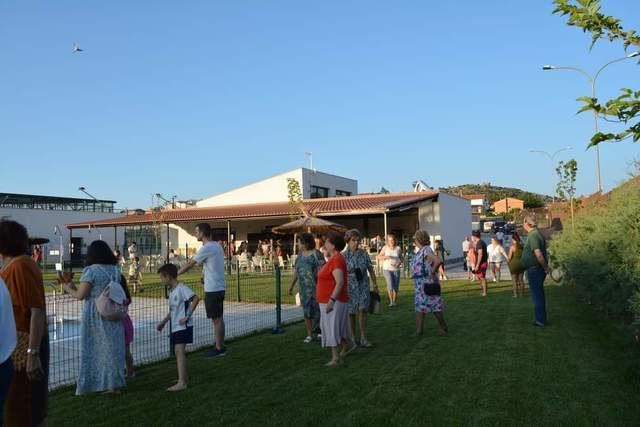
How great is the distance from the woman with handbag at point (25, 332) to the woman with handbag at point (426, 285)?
5818mm

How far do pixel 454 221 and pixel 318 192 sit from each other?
10.2m

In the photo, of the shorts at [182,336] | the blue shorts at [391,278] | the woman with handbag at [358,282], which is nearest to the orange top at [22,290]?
the shorts at [182,336]

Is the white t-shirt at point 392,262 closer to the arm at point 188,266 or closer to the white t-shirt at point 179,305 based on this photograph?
the arm at point 188,266

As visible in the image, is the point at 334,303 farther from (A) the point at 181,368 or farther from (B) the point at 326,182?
(B) the point at 326,182

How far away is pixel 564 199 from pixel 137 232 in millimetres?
34987

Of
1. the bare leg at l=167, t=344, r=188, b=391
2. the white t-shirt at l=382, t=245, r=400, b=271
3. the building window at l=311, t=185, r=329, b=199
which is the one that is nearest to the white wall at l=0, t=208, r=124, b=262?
the building window at l=311, t=185, r=329, b=199

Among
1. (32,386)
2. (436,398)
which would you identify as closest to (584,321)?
(436,398)

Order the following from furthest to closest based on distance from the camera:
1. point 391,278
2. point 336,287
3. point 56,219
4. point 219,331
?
1. point 56,219
2. point 391,278
3. point 219,331
4. point 336,287

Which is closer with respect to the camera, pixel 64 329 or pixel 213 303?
pixel 213 303

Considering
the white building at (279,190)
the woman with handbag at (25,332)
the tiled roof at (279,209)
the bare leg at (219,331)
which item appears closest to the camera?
the woman with handbag at (25,332)

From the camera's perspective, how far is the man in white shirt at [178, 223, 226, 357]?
7160 mm

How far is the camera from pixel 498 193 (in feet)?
452

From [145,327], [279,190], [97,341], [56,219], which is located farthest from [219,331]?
[56,219]

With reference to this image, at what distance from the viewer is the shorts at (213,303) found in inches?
286
